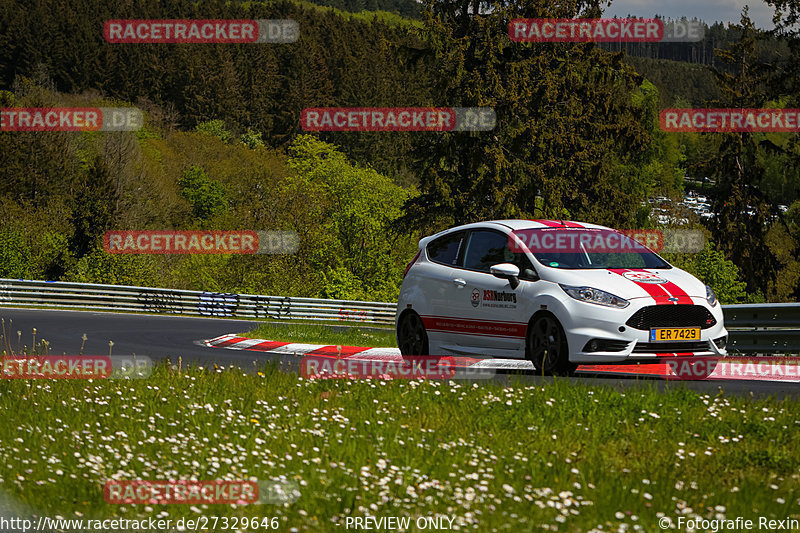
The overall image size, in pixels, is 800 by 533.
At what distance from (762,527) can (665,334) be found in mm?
5731

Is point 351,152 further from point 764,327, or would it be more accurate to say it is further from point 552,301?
point 552,301

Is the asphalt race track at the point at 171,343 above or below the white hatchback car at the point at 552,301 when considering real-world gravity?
below

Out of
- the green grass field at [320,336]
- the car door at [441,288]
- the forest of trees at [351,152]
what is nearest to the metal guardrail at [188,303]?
the forest of trees at [351,152]

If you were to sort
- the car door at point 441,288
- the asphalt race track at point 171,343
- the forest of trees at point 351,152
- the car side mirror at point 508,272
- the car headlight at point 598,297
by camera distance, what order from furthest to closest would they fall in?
the forest of trees at point 351,152, the car door at point 441,288, the car side mirror at point 508,272, the car headlight at point 598,297, the asphalt race track at point 171,343

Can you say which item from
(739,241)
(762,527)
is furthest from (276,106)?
(762,527)

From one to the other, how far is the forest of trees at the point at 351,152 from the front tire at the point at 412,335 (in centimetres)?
2374

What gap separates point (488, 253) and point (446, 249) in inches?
34.6

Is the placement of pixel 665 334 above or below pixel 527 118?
below

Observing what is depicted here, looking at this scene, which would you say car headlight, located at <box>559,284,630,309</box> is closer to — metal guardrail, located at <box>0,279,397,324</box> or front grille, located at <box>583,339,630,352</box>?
front grille, located at <box>583,339,630,352</box>

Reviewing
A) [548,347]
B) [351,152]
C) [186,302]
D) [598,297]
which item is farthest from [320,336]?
[351,152]

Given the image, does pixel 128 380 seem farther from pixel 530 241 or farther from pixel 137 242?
pixel 137 242

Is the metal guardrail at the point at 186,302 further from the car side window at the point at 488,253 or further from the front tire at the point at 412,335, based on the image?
the car side window at the point at 488,253

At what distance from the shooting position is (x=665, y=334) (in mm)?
10758

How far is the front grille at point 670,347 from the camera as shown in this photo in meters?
10.7
